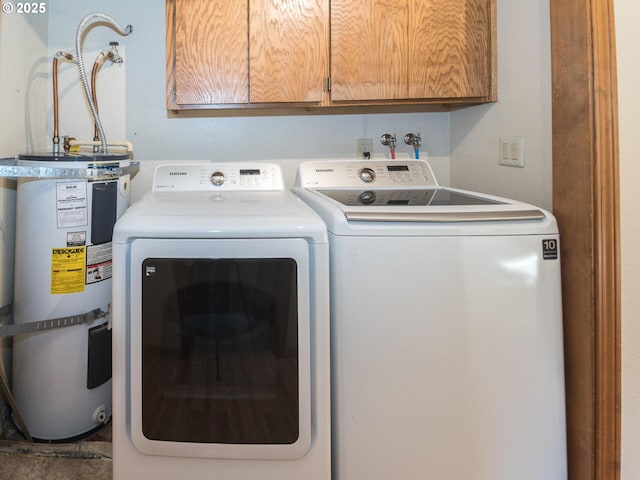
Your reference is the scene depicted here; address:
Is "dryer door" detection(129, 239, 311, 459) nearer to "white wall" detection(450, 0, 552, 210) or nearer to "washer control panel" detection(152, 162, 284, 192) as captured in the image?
"washer control panel" detection(152, 162, 284, 192)

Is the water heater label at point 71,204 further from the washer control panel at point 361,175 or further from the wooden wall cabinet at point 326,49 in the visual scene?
the washer control panel at point 361,175

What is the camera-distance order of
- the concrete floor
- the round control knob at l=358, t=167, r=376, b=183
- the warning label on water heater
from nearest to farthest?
the concrete floor
the warning label on water heater
the round control knob at l=358, t=167, r=376, b=183

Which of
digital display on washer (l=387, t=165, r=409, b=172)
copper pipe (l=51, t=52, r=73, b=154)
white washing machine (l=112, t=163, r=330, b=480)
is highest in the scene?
copper pipe (l=51, t=52, r=73, b=154)

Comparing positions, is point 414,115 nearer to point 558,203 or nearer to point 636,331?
point 558,203

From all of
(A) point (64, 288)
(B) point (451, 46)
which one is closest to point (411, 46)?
(B) point (451, 46)

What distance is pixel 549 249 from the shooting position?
1.13 meters

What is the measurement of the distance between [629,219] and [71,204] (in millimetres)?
1847

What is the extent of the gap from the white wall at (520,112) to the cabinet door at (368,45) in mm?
385

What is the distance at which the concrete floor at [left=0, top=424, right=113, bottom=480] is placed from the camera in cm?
149

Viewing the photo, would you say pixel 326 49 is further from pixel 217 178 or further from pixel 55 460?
pixel 55 460

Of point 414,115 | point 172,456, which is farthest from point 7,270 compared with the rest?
point 414,115

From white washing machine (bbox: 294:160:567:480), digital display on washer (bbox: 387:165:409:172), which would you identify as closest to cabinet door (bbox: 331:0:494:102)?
digital display on washer (bbox: 387:165:409:172)

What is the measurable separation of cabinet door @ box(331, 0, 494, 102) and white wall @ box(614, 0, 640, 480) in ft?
1.92

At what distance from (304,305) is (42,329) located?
1.07 metres
